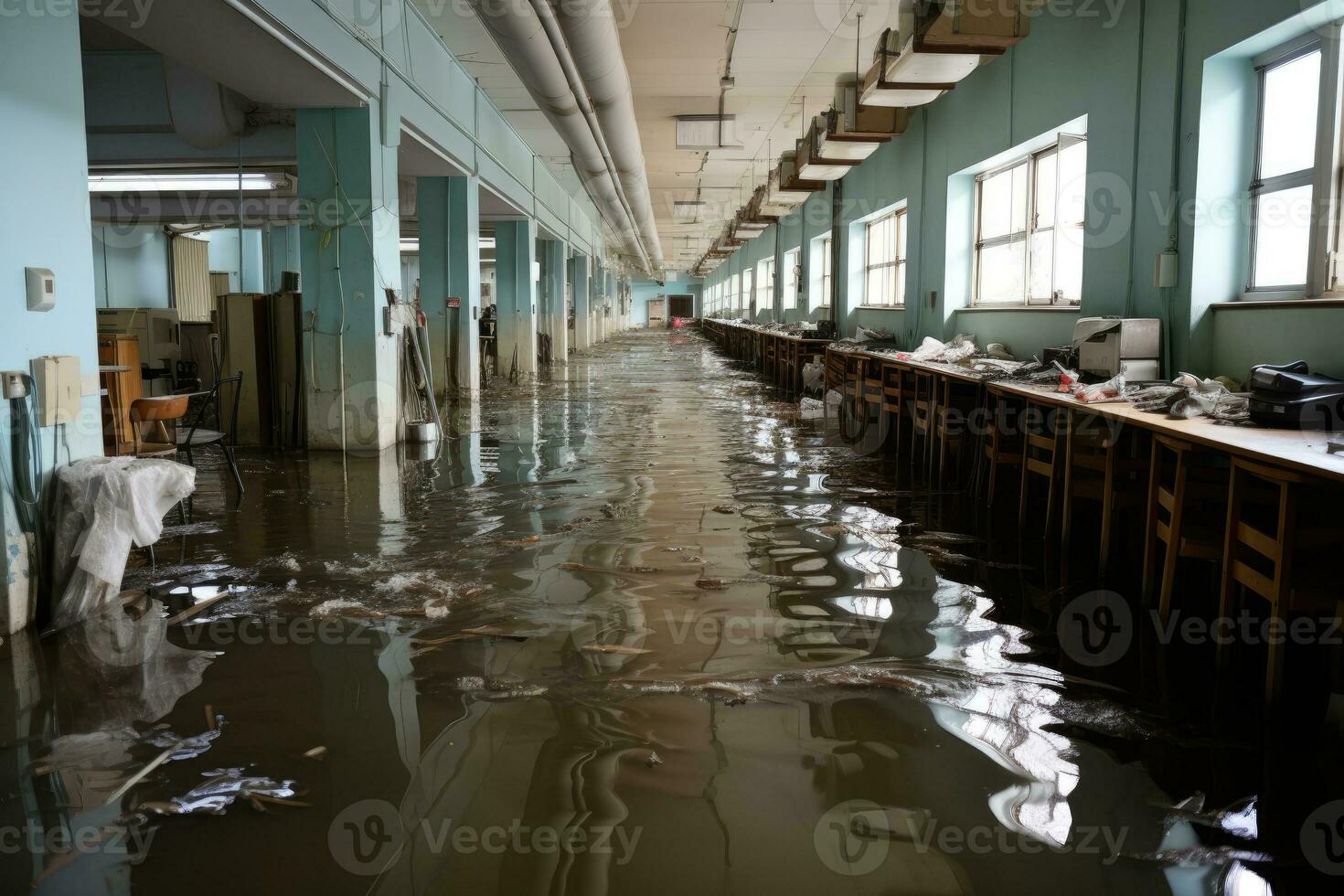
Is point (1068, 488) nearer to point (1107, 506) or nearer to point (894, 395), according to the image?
point (1107, 506)

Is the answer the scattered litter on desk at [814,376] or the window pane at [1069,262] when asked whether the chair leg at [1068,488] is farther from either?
the scattered litter on desk at [814,376]

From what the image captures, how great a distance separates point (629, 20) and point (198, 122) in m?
3.90

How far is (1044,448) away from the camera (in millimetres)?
5098

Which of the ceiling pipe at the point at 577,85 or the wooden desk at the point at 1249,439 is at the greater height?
the ceiling pipe at the point at 577,85

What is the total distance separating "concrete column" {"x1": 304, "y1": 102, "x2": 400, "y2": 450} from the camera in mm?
6941

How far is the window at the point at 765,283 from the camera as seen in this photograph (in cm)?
2122

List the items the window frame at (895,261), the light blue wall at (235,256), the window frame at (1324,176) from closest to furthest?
the window frame at (1324,176) < the window frame at (895,261) < the light blue wall at (235,256)

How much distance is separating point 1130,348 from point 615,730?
12.5ft

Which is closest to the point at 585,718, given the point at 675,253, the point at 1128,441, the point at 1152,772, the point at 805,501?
the point at 1152,772

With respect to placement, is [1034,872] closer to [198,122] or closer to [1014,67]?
[1014,67]

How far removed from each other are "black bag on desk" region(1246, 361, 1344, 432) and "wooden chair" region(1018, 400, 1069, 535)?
3.64 ft

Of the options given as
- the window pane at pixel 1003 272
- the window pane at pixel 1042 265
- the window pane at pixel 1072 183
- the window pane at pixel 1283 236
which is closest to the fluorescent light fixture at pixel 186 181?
the window pane at pixel 1003 272

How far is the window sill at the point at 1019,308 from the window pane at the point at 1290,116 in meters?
1.79

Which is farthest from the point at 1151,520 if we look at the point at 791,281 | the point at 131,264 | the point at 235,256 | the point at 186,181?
the point at 235,256
